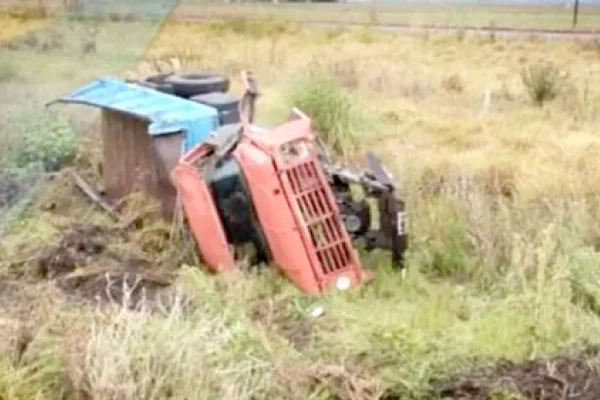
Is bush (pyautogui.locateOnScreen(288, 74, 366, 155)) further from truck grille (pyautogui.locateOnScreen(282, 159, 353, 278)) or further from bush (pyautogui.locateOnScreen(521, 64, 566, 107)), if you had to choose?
bush (pyautogui.locateOnScreen(521, 64, 566, 107))

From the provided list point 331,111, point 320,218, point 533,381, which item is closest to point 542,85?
point 331,111

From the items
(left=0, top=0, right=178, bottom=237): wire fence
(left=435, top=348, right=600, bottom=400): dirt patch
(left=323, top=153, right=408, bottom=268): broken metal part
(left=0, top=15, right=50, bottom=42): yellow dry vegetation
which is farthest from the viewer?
(left=0, top=15, right=50, bottom=42): yellow dry vegetation

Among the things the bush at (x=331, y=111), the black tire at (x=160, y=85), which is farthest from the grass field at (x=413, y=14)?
the black tire at (x=160, y=85)

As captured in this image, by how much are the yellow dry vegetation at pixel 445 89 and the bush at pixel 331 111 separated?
0.14m

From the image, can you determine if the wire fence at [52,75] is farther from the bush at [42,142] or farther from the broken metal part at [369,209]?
the broken metal part at [369,209]

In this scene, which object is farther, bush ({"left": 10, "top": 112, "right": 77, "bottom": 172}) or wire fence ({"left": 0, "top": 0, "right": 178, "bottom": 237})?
bush ({"left": 10, "top": 112, "right": 77, "bottom": 172})

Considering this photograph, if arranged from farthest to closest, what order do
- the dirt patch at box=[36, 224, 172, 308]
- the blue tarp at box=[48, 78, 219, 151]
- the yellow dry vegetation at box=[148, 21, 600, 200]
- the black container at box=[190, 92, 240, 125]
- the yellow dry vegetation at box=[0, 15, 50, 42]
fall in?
the yellow dry vegetation at box=[0, 15, 50, 42]
the yellow dry vegetation at box=[148, 21, 600, 200]
the black container at box=[190, 92, 240, 125]
the blue tarp at box=[48, 78, 219, 151]
the dirt patch at box=[36, 224, 172, 308]

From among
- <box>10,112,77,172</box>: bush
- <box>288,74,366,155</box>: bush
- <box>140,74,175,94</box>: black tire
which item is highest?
<box>140,74,175,94</box>: black tire

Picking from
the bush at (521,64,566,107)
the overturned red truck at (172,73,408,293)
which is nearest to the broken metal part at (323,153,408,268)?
the overturned red truck at (172,73,408,293)

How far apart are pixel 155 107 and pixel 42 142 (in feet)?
3.40

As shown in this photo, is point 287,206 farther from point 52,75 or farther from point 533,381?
point 52,75

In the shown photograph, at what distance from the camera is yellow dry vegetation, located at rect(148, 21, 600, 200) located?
6.98 metres

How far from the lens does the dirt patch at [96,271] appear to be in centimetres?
500

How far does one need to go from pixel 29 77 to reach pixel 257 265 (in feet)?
9.30
